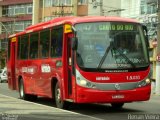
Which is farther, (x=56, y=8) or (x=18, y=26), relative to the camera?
(x=18, y=26)

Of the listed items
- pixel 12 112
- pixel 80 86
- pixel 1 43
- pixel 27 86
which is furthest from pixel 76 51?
pixel 1 43

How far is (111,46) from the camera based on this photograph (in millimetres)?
16422

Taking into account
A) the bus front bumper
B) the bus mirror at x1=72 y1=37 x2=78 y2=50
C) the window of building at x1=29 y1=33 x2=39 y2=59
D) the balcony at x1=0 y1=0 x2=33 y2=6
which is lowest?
the balcony at x1=0 y1=0 x2=33 y2=6

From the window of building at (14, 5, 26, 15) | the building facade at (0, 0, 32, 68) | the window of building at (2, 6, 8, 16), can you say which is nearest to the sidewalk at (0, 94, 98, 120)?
the building facade at (0, 0, 32, 68)

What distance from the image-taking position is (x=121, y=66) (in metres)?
16.3

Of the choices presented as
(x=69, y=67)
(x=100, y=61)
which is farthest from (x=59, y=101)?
(x=100, y=61)

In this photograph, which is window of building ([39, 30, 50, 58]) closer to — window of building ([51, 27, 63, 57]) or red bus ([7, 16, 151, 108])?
window of building ([51, 27, 63, 57])


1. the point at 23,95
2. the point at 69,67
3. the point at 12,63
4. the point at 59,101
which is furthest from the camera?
the point at 12,63

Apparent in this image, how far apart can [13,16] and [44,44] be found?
7572cm

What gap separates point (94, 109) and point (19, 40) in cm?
707

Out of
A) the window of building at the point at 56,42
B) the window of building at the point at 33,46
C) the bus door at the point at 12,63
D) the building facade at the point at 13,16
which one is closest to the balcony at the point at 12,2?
the building facade at the point at 13,16

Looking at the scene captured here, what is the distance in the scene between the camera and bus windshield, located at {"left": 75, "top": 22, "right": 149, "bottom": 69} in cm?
1628

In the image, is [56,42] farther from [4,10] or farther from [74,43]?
[4,10]

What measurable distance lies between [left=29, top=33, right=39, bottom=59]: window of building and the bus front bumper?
17.1 feet
